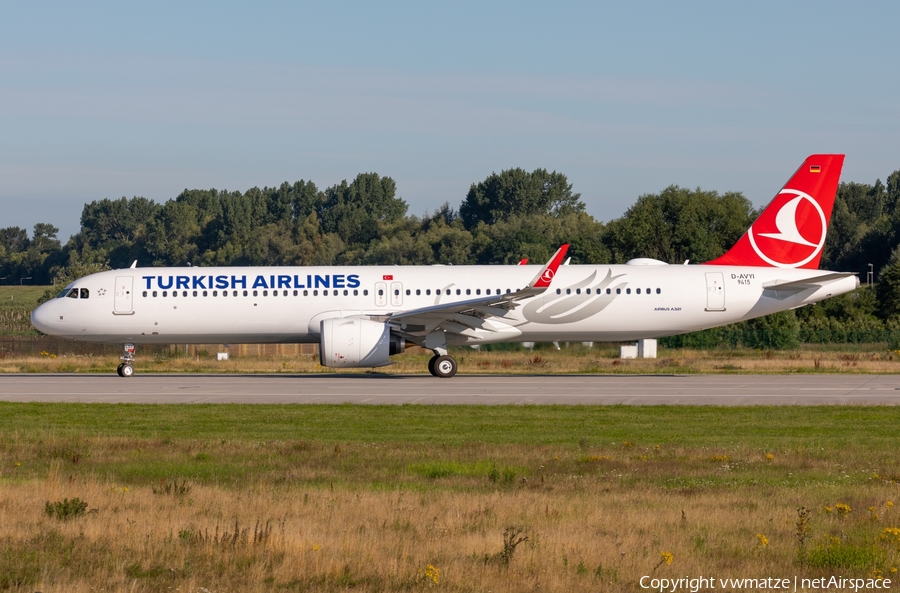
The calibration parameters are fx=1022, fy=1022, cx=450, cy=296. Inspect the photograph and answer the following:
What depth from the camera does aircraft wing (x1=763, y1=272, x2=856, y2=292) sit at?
33.2 metres

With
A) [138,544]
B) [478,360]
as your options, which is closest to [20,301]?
[478,360]

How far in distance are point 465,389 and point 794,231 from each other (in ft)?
45.5

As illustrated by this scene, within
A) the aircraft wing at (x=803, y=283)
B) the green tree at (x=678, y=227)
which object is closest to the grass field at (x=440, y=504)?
the aircraft wing at (x=803, y=283)

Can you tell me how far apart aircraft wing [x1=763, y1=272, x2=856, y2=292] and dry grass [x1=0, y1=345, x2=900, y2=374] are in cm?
433

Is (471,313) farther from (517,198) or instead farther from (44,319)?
(517,198)

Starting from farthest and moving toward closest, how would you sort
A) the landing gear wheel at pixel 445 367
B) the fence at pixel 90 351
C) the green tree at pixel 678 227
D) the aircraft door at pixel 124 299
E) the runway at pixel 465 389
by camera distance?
the green tree at pixel 678 227, the fence at pixel 90 351, the aircraft door at pixel 124 299, the landing gear wheel at pixel 445 367, the runway at pixel 465 389

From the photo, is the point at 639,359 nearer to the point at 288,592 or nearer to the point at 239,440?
the point at 239,440

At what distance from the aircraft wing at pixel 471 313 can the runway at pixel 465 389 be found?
1690mm

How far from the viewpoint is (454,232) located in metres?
110

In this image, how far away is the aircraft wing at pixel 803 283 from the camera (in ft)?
109

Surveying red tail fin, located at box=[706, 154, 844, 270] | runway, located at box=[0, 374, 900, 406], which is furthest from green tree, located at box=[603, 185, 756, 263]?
runway, located at box=[0, 374, 900, 406]

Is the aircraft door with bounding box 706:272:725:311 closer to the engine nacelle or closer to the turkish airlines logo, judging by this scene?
the turkish airlines logo

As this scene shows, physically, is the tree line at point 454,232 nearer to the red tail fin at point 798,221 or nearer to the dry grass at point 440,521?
the red tail fin at point 798,221

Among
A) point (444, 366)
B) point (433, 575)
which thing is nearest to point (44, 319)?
point (444, 366)
